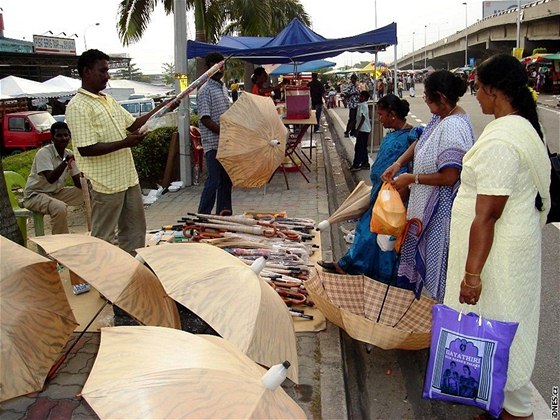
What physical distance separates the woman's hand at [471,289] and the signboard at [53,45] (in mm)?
36265

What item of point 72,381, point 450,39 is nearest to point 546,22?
point 450,39

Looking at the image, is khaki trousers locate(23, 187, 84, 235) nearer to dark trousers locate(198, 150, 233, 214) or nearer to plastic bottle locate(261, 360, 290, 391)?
dark trousers locate(198, 150, 233, 214)

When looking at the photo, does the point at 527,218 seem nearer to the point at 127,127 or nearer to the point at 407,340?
the point at 407,340

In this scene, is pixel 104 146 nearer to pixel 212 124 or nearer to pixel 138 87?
pixel 212 124

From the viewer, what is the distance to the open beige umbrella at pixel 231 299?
2559 millimetres

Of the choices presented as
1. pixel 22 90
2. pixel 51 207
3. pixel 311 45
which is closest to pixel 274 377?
pixel 51 207

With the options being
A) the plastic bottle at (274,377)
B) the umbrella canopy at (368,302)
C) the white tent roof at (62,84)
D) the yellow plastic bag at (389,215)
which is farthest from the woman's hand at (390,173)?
the white tent roof at (62,84)

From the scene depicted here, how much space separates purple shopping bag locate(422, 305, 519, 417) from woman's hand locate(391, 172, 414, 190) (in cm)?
116

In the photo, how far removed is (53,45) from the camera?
35.7 metres

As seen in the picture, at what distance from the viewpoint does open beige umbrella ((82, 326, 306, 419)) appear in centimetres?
169

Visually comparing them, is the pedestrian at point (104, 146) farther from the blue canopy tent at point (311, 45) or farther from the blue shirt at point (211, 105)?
the blue canopy tent at point (311, 45)

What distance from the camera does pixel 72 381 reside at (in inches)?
126

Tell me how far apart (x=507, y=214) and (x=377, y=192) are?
1701 millimetres

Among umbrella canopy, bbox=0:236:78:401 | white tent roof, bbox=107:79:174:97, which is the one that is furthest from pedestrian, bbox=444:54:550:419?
white tent roof, bbox=107:79:174:97
